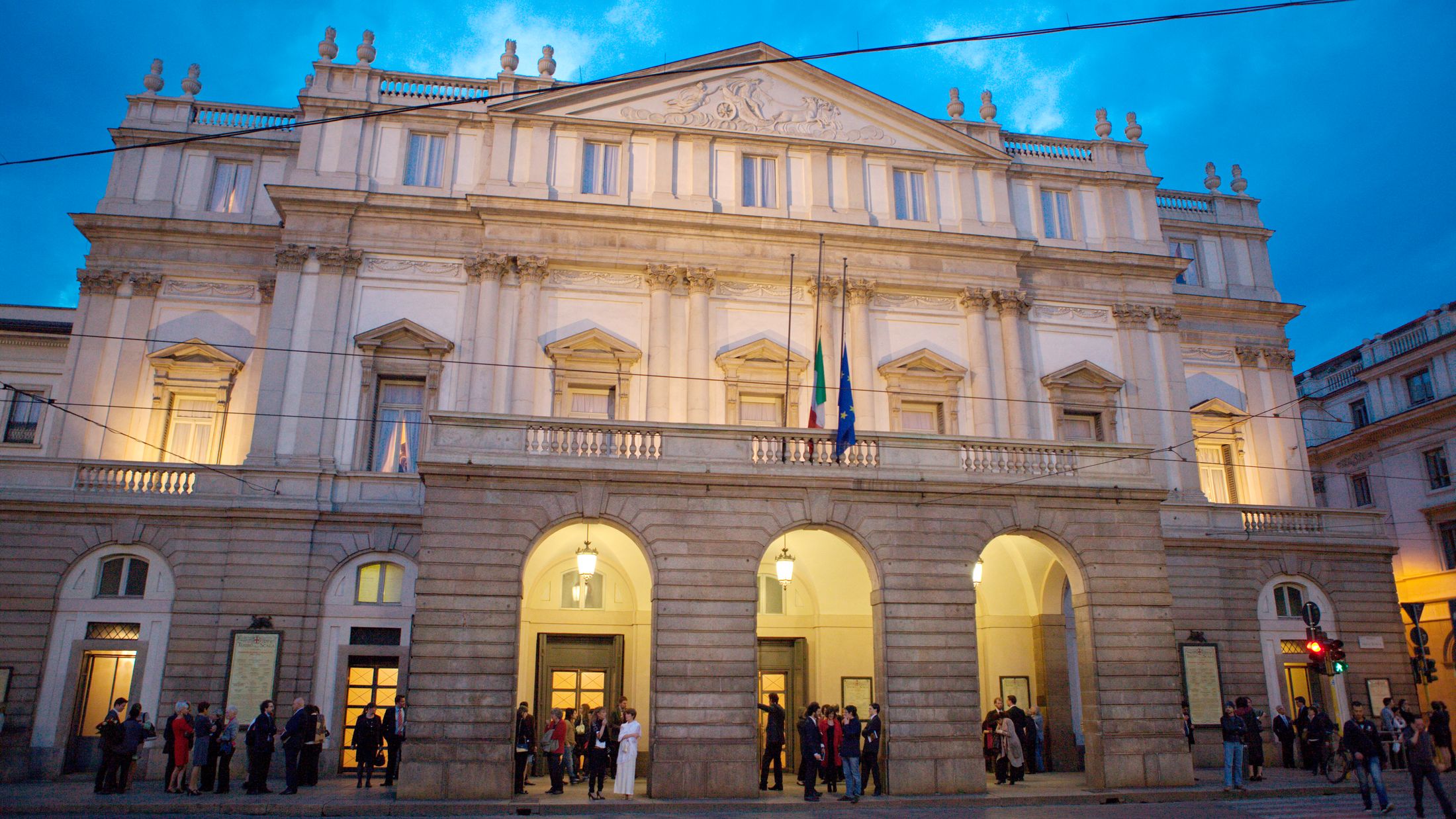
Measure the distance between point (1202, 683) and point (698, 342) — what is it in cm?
1412

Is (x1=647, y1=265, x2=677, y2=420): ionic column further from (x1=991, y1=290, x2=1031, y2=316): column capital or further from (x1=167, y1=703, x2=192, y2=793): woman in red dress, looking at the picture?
(x1=167, y1=703, x2=192, y2=793): woman in red dress

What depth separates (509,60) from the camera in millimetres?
26594

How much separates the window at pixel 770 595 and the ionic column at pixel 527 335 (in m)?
6.54

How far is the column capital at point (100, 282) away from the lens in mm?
24312

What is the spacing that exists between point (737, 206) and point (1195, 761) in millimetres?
16946

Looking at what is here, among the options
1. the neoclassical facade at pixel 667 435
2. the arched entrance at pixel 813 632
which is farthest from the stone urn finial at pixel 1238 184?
the arched entrance at pixel 813 632

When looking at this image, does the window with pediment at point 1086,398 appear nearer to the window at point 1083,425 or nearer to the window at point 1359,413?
the window at point 1083,425

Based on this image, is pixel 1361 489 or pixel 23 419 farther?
pixel 1361 489

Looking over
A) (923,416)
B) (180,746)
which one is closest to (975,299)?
(923,416)

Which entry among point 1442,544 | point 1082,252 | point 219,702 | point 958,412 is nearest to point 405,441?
point 219,702

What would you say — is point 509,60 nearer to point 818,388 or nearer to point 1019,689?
point 818,388

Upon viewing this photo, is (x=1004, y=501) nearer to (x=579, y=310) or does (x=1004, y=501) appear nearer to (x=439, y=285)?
(x=579, y=310)

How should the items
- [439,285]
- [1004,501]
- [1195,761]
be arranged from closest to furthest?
[1004,501], [1195,761], [439,285]

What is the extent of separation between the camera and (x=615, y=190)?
25.9 m
